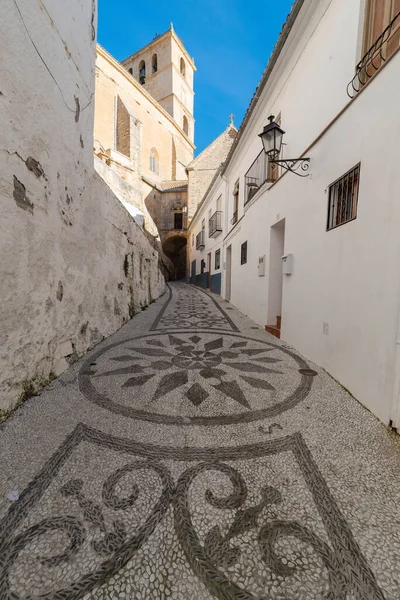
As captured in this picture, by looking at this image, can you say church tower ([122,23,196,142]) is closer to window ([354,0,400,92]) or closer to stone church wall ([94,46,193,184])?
stone church wall ([94,46,193,184])

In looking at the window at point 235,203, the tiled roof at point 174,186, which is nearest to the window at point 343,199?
the window at point 235,203

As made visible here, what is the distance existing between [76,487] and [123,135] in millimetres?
23618

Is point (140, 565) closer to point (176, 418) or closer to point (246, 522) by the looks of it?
point (246, 522)

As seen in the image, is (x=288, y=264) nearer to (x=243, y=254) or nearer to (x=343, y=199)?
(x=343, y=199)

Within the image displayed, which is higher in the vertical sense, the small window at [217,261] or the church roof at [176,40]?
the church roof at [176,40]

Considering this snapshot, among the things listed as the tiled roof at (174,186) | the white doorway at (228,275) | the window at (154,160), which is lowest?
the white doorway at (228,275)

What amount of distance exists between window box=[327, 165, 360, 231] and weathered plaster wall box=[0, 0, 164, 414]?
3.12 meters

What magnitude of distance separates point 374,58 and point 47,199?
3.61 metres

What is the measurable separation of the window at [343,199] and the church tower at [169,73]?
3457cm

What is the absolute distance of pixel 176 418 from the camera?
6.59 ft

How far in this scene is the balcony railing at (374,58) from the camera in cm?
230

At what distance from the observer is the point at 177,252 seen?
1079 inches

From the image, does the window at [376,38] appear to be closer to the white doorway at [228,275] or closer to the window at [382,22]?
the window at [382,22]

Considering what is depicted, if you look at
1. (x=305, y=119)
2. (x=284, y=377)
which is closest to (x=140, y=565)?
(x=284, y=377)
